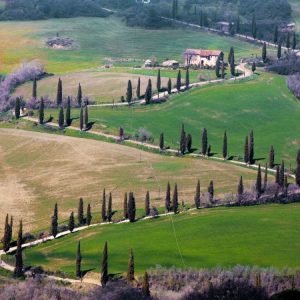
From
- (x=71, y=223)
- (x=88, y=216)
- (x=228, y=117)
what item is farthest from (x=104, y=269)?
(x=228, y=117)

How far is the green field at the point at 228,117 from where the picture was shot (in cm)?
14188

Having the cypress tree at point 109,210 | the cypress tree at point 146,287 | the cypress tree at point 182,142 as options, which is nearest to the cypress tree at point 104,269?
the cypress tree at point 146,287

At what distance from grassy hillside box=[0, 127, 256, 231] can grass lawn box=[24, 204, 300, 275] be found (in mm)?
7169

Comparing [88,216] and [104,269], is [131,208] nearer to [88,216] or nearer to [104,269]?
[88,216]

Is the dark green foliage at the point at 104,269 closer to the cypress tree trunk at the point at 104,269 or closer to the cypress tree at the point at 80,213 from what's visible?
the cypress tree trunk at the point at 104,269

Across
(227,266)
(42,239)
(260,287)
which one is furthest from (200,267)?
(42,239)

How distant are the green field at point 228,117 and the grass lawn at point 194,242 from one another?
31990mm

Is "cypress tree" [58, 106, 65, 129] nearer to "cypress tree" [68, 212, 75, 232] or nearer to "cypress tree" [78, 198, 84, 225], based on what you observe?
"cypress tree" [78, 198, 84, 225]

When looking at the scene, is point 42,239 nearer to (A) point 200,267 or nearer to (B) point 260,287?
(A) point 200,267

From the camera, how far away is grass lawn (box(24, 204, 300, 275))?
86562mm

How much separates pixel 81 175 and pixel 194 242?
32038 mm

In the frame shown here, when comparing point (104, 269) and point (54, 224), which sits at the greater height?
point (104, 269)

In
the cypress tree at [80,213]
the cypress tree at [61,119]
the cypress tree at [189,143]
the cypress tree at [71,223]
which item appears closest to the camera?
the cypress tree at [71,223]

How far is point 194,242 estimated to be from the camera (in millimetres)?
93688
